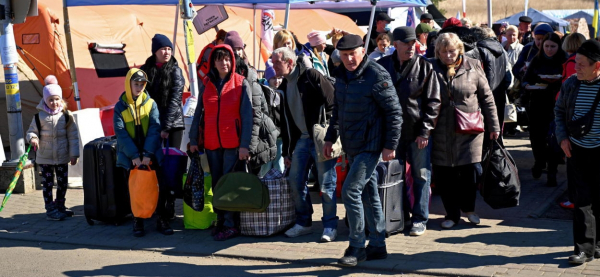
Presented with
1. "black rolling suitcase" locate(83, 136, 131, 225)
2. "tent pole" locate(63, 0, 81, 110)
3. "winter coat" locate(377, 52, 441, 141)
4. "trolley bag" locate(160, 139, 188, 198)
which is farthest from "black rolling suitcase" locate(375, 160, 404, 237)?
"tent pole" locate(63, 0, 81, 110)

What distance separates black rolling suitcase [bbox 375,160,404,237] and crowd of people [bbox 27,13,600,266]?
0.12 meters

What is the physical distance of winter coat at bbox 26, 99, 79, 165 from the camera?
7.95m

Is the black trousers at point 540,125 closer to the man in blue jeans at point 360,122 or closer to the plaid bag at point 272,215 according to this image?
the plaid bag at point 272,215

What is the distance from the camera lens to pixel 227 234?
23.3ft

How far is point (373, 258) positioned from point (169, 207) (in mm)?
2434

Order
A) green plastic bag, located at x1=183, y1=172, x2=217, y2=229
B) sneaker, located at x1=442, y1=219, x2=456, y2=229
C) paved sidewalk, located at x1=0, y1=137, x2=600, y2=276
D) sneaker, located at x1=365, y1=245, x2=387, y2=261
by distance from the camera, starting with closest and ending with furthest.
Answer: paved sidewalk, located at x1=0, y1=137, x2=600, y2=276
sneaker, located at x1=365, y1=245, x2=387, y2=261
sneaker, located at x1=442, y1=219, x2=456, y2=229
green plastic bag, located at x1=183, y1=172, x2=217, y2=229

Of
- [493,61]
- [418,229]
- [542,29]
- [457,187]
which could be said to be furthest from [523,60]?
[418,229]

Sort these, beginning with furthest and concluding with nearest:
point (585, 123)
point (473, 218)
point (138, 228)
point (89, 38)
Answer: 1. point (89, 38)
2. point (138, 228)
3. point (473, 218)
4. point (585, 123)

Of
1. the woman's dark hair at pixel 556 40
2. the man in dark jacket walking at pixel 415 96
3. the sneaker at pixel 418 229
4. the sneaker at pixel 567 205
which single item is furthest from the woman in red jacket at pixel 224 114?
the woman's dark hair at pixel 556 40

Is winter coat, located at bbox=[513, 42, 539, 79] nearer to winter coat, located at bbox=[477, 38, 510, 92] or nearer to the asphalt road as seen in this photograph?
winter coat, located at bbox=[477, 38, 510, 92]

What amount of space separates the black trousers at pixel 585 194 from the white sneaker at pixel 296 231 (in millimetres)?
2371

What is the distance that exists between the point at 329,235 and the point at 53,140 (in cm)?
310

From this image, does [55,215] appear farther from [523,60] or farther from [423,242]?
[523,60]

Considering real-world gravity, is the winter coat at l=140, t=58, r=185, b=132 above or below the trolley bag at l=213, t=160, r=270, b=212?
above
